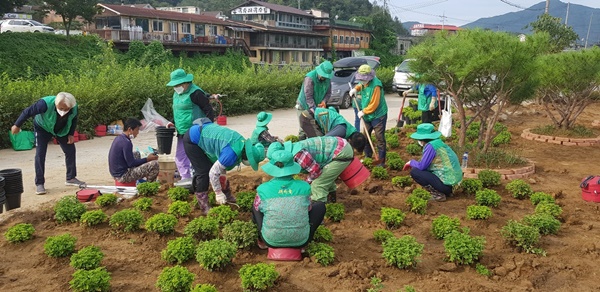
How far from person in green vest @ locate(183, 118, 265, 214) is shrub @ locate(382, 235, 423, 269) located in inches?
64.8

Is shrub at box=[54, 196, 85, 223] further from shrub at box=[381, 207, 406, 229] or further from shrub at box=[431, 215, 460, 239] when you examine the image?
shrub at box=[431, 215, 460, 239]

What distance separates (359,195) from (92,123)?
7233mm

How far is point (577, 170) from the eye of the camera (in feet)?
29.1

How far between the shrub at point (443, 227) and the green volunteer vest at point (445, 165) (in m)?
1.21

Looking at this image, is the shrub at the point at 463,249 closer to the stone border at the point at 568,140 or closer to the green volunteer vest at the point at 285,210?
the green volunteer vest at the point at 285,210

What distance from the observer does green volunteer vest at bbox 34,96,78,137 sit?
7.11 meters

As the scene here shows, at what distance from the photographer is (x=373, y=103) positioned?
8.28 metres

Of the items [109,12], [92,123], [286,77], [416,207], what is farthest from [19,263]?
[109,12]

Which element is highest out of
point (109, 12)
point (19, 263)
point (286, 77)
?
point (109, 12)

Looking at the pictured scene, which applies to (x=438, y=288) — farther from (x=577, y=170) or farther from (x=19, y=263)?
(x=577, y=170)

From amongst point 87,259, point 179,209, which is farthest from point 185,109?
point 87,259

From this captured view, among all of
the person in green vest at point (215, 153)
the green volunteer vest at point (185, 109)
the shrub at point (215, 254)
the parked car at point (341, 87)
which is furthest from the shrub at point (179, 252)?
the parked car at point (341, 87)

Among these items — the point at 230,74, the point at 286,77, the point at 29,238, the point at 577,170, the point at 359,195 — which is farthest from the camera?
the point at 286,77

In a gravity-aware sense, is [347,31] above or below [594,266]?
above
